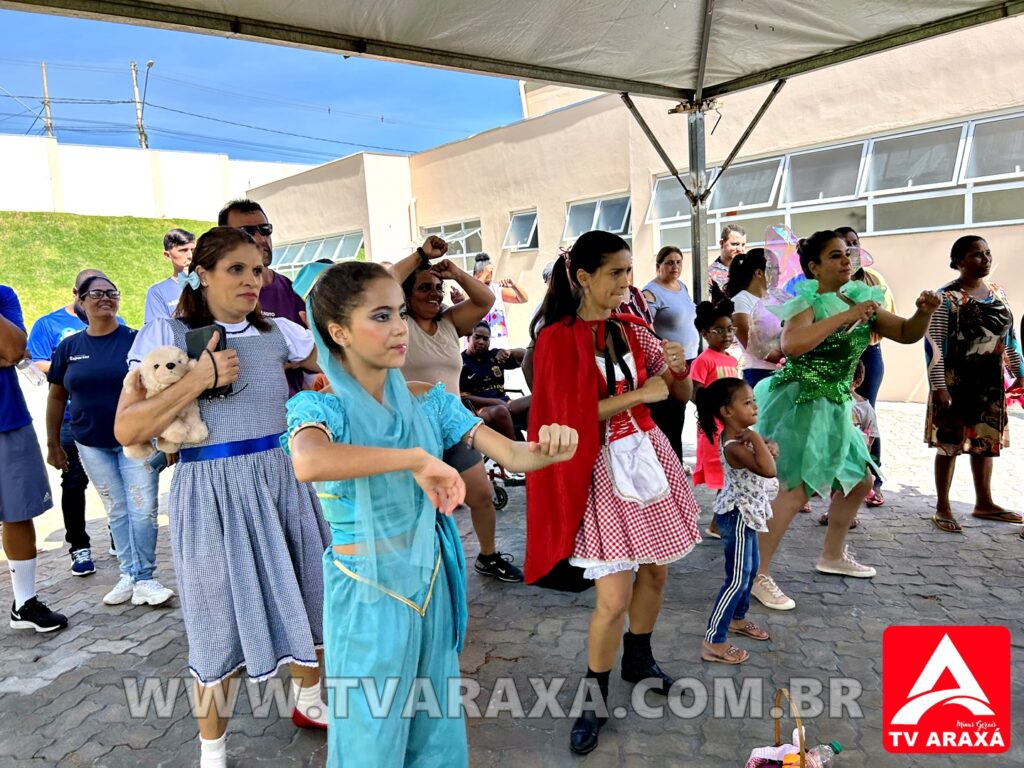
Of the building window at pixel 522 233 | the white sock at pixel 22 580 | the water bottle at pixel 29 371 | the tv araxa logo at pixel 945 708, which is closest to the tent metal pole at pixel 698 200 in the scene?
the tv araxa logo at pixel 945 708

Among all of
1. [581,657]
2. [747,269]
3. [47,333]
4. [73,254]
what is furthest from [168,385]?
[73,254]

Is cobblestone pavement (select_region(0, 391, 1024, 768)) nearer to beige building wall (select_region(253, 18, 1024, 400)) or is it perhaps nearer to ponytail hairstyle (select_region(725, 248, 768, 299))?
ponytail hairstyle (select_region(725, 248, 768, 299))

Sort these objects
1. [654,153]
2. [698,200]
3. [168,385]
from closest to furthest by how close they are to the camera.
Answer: [168,385], [698,200], [654,153]

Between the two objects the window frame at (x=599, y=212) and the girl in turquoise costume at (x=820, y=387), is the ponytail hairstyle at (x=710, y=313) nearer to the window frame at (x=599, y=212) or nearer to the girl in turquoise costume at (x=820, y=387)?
the girl in turquoise costume at (x=820, y=387)

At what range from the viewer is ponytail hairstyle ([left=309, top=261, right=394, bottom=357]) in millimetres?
1767

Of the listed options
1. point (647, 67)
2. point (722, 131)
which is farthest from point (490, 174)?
point (647, 67)

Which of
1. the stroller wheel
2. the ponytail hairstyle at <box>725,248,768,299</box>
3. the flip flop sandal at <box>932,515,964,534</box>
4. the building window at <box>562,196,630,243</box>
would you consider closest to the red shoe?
the stroller wheel

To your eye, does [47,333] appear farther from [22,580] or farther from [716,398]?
[716,398]

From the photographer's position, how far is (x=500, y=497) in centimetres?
595

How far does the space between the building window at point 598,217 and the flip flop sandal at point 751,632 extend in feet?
33.9

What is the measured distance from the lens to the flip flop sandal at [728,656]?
10.5 ft

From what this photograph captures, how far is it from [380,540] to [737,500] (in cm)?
190

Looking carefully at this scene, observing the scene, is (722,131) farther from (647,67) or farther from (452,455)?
(452,455)

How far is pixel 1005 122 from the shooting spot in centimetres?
831
